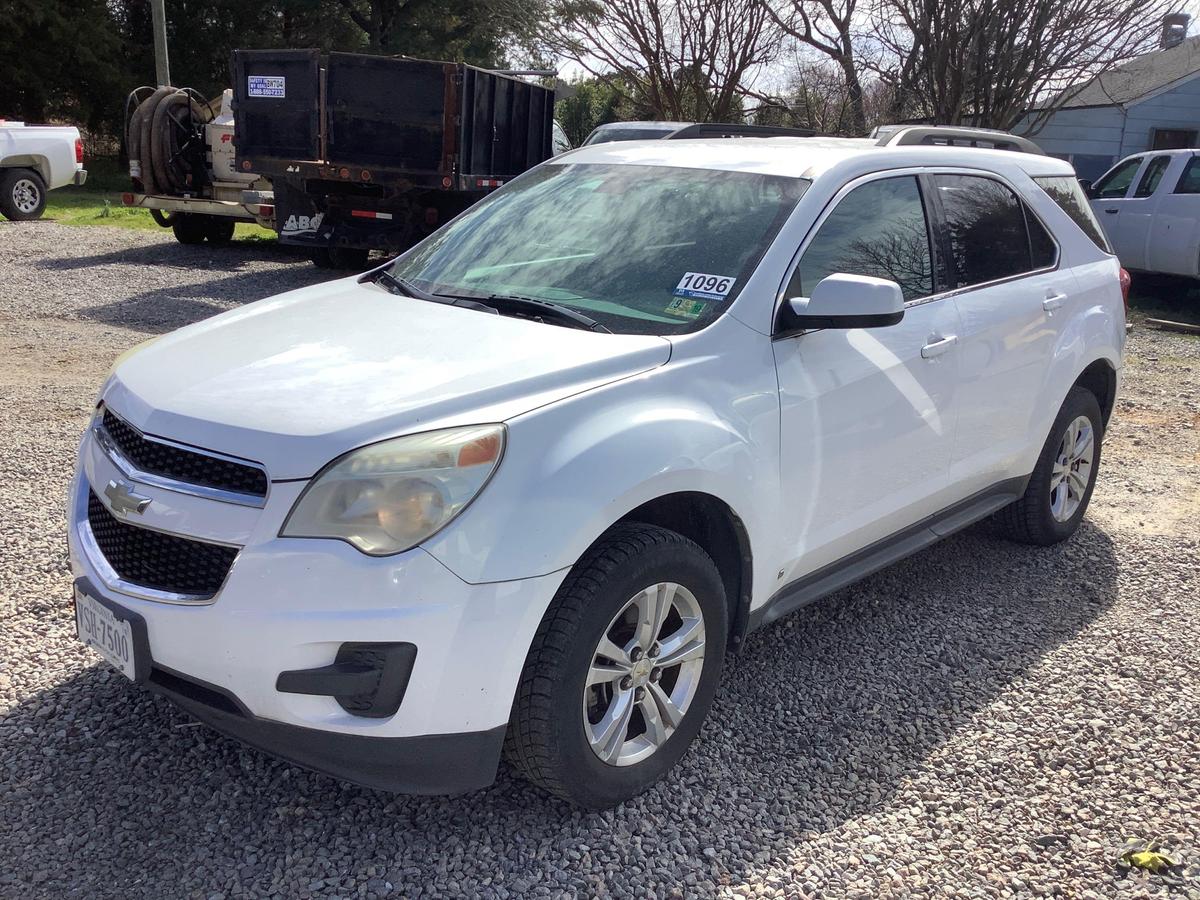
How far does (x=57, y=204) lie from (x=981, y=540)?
21682 millimetres

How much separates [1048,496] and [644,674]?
2.76m

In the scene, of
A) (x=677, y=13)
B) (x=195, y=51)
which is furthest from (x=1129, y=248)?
(x=195, y=51)

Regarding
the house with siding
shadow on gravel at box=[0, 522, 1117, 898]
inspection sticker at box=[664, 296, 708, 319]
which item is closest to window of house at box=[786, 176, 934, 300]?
inspection sticker at box=[664, 296, 708, 319]

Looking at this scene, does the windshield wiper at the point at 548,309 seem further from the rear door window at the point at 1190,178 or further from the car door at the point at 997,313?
the rear door window at the point at 1190,178

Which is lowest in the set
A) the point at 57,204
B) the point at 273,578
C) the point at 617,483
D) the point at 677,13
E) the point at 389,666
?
the point at 57,204

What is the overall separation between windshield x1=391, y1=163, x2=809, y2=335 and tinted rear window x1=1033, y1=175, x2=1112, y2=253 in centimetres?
187

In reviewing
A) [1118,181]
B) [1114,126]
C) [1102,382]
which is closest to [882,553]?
[1102,382]

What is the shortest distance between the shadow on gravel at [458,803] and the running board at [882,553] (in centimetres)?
37

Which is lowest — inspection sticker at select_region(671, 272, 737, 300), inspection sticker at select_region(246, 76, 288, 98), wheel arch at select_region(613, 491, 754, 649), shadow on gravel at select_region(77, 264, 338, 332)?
shadow on gravel at select_region(77, 264, 338, 332)

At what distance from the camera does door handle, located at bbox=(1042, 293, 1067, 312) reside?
453 cm

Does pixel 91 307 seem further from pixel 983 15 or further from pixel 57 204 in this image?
pixel 57 204

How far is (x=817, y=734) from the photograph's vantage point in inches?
137

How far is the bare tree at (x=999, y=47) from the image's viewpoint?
13.6 metres

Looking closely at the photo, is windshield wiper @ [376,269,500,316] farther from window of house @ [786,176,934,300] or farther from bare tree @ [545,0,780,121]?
bare tree @ [545,0,780,121]
